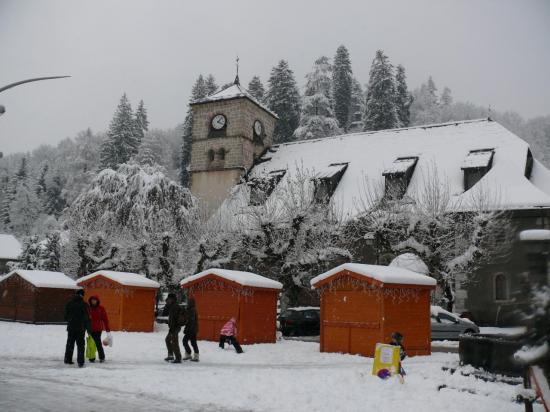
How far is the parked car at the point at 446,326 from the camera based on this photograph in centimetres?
2302

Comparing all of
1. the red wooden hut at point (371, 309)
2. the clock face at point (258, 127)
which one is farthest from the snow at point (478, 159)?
the clock face at point (258, 127)

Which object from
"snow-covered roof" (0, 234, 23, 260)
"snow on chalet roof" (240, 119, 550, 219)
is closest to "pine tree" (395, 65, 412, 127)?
"snow on chalet roof" (240, 119, 550, 219)

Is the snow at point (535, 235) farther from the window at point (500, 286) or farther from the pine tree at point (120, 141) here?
the pine tree at point (120, 141)

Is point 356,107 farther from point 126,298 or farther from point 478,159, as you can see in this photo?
point 126,298

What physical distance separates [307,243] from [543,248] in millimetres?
21472

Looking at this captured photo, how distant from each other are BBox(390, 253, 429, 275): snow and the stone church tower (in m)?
17.6

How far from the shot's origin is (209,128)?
148 feet

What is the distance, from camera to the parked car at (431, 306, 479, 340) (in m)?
23.0

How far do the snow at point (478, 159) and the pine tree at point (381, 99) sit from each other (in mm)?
21051

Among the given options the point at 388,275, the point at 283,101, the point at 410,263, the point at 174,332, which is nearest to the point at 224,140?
the point at 283,101

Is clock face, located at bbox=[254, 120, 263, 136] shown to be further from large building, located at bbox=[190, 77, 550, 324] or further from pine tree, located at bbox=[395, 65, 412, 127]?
pine tree, located at bbox=[395, 65, 412, 127]

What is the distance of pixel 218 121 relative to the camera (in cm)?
4478

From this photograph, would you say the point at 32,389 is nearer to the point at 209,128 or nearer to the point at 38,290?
the point at 38,290

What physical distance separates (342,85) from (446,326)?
50.5m
